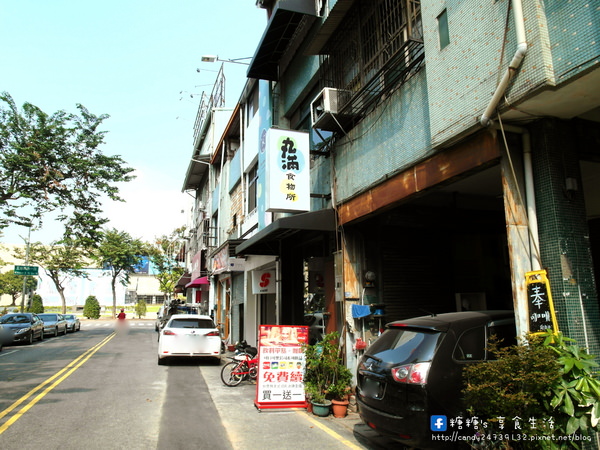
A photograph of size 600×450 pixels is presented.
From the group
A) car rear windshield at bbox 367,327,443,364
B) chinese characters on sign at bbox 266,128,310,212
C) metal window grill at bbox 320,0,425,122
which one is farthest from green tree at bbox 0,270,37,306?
car rear windshield at bbox 367,327,443,364

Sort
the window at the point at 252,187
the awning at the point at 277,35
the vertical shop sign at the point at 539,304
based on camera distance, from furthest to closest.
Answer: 1. the window at the point at 252,187
2. the awning at the point at 277,35
3. the vertical shop sign at the point at 539,304

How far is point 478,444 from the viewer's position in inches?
178

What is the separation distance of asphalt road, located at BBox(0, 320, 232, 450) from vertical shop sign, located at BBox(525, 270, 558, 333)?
4.17 metres

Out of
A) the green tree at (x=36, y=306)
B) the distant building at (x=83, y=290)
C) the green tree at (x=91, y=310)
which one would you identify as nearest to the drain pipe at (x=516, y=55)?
the green tree at (x=36, y=306)

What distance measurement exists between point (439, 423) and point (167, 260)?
5272 centimetres

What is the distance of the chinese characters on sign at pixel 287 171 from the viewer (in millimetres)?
9680

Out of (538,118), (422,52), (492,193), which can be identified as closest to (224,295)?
(492,193)

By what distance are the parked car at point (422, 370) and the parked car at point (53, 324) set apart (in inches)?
1042

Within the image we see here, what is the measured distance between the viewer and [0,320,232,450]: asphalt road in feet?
19.6

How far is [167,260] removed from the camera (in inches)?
2133

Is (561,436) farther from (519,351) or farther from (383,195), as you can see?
(383,195)

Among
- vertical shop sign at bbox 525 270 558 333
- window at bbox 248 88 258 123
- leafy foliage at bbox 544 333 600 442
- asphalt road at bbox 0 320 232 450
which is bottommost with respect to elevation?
asphalt road at bbox 0 320 232 450

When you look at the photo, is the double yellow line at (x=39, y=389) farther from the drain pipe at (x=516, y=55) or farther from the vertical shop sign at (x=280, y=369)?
the drain pipe at (x=516, y=55)

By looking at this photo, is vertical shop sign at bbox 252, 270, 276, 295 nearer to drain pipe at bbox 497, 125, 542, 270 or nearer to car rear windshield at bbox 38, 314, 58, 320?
drain pipe at bbox 497, 125, 542, 270
